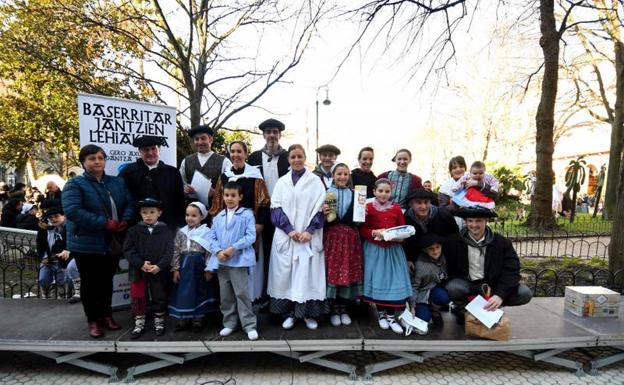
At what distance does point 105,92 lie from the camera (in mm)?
8594

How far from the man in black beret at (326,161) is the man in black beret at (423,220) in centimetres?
96

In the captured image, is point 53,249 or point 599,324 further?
point 53,249

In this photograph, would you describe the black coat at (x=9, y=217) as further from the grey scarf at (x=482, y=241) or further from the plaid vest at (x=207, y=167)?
the grey scarf at (x=482, y=241)

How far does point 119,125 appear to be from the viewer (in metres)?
4.46

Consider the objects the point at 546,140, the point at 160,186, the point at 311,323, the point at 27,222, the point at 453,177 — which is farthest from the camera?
the point at 546,140

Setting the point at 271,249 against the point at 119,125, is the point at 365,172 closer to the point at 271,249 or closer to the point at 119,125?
the point at 271,249

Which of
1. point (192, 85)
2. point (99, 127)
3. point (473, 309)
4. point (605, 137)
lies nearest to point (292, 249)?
point (473, 309)

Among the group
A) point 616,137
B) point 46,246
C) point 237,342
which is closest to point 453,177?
point 237,342

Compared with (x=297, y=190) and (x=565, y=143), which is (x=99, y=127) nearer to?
(x=297, y=190)

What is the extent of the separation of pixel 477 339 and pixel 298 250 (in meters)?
1.97

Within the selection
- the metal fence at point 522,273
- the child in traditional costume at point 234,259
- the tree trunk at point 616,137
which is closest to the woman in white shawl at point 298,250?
the child in traditional costume at point 234,259

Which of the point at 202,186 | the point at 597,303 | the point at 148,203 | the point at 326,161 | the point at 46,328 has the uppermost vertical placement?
the point at 326,161

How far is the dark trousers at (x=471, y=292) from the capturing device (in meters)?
3.62

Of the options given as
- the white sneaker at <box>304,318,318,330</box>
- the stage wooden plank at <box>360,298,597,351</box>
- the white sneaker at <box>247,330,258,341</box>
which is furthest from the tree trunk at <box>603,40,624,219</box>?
the white sneaker at <box>247,330,258,341</box>
